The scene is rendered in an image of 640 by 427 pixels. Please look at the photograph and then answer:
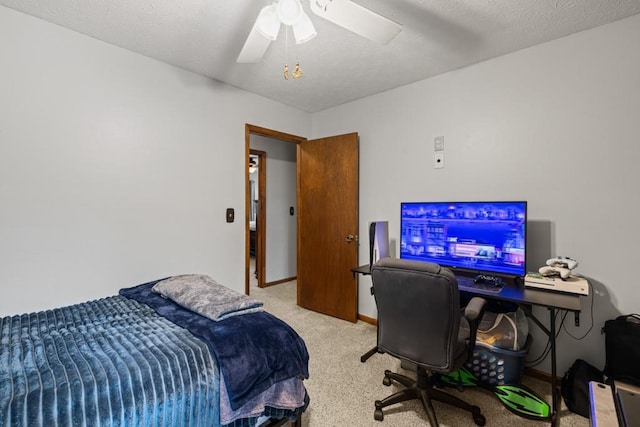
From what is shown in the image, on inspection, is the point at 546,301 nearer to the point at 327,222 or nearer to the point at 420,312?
the point at 420,312

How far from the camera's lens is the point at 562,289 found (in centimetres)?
187

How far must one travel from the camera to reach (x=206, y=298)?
1.69m

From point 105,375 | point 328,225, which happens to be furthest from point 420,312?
point 328,225

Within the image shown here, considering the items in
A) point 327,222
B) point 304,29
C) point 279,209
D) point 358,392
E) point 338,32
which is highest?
point 338,32

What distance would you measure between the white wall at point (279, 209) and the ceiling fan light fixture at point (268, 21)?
317cm

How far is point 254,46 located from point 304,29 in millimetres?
419

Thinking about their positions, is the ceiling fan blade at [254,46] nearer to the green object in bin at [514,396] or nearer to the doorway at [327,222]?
the doorway at [327,222]

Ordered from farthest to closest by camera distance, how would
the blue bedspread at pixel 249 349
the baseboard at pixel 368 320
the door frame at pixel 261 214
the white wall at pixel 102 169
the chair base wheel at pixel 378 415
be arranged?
the door frame at pixel 261 214
the baseboard at pixel 368 320
the white wall at pixel 102 169
the chair base wheel at pixel 378 415
the blue bedspread at pixel 249 349

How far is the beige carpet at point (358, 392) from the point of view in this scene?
180cm

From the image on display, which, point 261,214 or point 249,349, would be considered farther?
point 261,214

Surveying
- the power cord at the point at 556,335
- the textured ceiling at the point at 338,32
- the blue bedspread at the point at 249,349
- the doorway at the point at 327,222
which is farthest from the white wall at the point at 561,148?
the blue bedspread at the point at 249,349

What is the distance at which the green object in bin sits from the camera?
72.6 inches

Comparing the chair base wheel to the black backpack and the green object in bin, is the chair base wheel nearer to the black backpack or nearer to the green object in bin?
the green object in bin

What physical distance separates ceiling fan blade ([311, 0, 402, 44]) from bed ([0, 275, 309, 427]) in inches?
62.7
